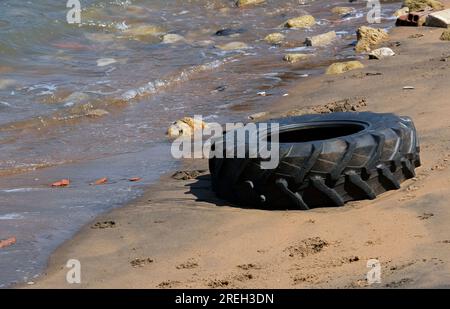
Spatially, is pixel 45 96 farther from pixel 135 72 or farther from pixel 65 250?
pixel 65 250

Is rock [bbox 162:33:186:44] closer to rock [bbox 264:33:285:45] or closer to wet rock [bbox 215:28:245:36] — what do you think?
wet rock [bbox 215:28:245:36]

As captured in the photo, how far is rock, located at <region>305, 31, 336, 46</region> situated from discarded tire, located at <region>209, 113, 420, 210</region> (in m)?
8.03

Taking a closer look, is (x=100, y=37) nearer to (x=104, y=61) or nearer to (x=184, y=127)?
(x=104, y=61)

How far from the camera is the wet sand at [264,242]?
505 cm

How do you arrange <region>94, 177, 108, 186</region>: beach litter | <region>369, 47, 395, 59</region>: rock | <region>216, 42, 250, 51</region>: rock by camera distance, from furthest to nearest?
1. <region>216, 42, 250, 51</region>: rock
2. <region>369, 47, 395, 59</region>: rock
3. <region>94, 177, 108, 186</region>: beach litter

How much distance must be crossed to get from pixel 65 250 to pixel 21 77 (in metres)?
7.93

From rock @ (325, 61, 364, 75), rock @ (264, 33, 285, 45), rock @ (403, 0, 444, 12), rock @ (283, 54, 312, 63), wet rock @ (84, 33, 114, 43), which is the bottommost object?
wet rock @ (84, 33, 114, 43)

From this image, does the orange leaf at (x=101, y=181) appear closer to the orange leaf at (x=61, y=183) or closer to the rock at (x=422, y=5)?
the orange leaf at (x=61, y=183)

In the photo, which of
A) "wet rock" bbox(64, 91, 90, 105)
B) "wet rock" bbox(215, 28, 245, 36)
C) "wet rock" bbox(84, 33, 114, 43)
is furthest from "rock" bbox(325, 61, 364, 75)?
"wet rock" bbox(84, 33, 114, 43)

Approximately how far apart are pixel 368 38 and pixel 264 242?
27.1 ft

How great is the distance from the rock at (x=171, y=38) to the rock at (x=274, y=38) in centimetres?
164

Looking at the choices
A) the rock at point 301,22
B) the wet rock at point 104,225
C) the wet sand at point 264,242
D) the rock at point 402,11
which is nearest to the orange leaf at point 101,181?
the wet sand at point 264,242

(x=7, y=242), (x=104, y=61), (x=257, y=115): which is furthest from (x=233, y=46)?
(x=7, y=242)

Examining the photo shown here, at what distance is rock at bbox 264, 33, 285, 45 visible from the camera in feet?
51.0
